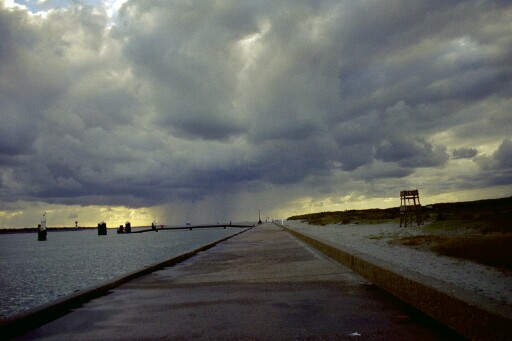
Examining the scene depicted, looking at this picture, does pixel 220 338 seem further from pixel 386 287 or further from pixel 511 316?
pixel 386 287

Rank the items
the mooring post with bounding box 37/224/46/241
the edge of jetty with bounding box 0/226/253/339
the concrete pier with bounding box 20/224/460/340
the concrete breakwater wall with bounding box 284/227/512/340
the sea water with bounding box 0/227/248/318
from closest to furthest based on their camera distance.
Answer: the concrete breakwater wall with bounding box 284/227/512/340 < the concrete pier with bounding box 20/224/460/340 < the edge of jetty with bounding box 0/226/253/339 < the sea water with bounding box 0/227/248/318 < the mooring post with bounding box 37/224/46/241

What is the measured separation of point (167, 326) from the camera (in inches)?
178

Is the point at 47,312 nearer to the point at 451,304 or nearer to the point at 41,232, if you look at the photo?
the point at 451,304

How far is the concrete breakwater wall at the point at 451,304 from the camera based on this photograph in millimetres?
3232

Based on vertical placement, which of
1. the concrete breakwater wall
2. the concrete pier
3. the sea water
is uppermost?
the concrete breakwater wall

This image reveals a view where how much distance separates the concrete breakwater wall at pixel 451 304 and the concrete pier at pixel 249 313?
159 millimetres

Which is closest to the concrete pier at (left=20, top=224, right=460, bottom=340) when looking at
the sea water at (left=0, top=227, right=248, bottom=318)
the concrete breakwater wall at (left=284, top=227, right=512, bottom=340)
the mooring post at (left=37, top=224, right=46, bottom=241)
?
the concrete breakwater wall at (left=284, top=227, right=512, bottom=340)

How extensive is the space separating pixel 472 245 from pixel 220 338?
13943 millimetres

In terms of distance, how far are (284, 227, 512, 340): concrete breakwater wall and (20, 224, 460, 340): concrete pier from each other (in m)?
0.16

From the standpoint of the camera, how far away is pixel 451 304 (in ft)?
13.2

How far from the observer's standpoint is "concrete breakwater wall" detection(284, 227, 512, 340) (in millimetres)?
3232

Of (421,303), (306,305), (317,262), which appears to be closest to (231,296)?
(306,305)

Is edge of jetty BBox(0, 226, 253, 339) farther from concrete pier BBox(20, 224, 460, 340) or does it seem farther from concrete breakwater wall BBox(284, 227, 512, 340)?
concrete breakwater wall BBox(284, 227, 512, 340)

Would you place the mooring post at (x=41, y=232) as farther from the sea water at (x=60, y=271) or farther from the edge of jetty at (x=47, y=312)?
the edge of jetty at (x=47, y=312)
